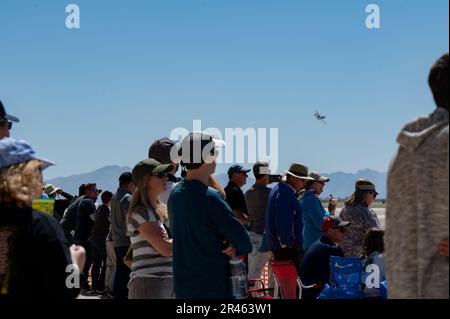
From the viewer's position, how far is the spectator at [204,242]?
Answer: 4.46 meters

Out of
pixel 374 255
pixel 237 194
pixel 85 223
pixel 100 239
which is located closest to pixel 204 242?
pixel 374 255

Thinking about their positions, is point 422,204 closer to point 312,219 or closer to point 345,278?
point 345,278

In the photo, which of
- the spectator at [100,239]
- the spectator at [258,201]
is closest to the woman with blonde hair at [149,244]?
the spectator at [258,201]

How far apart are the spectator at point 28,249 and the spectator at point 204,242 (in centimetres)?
123

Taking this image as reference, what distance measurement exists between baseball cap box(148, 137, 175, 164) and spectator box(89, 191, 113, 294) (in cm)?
520

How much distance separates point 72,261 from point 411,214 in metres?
1.53

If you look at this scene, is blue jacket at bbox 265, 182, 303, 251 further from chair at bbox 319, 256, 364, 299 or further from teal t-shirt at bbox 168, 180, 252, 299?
teal t-shirt at bbox 168, 180, 252, 299

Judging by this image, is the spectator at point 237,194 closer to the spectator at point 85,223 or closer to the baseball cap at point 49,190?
the spectator at point 85,223

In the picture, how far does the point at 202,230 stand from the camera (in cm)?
449
